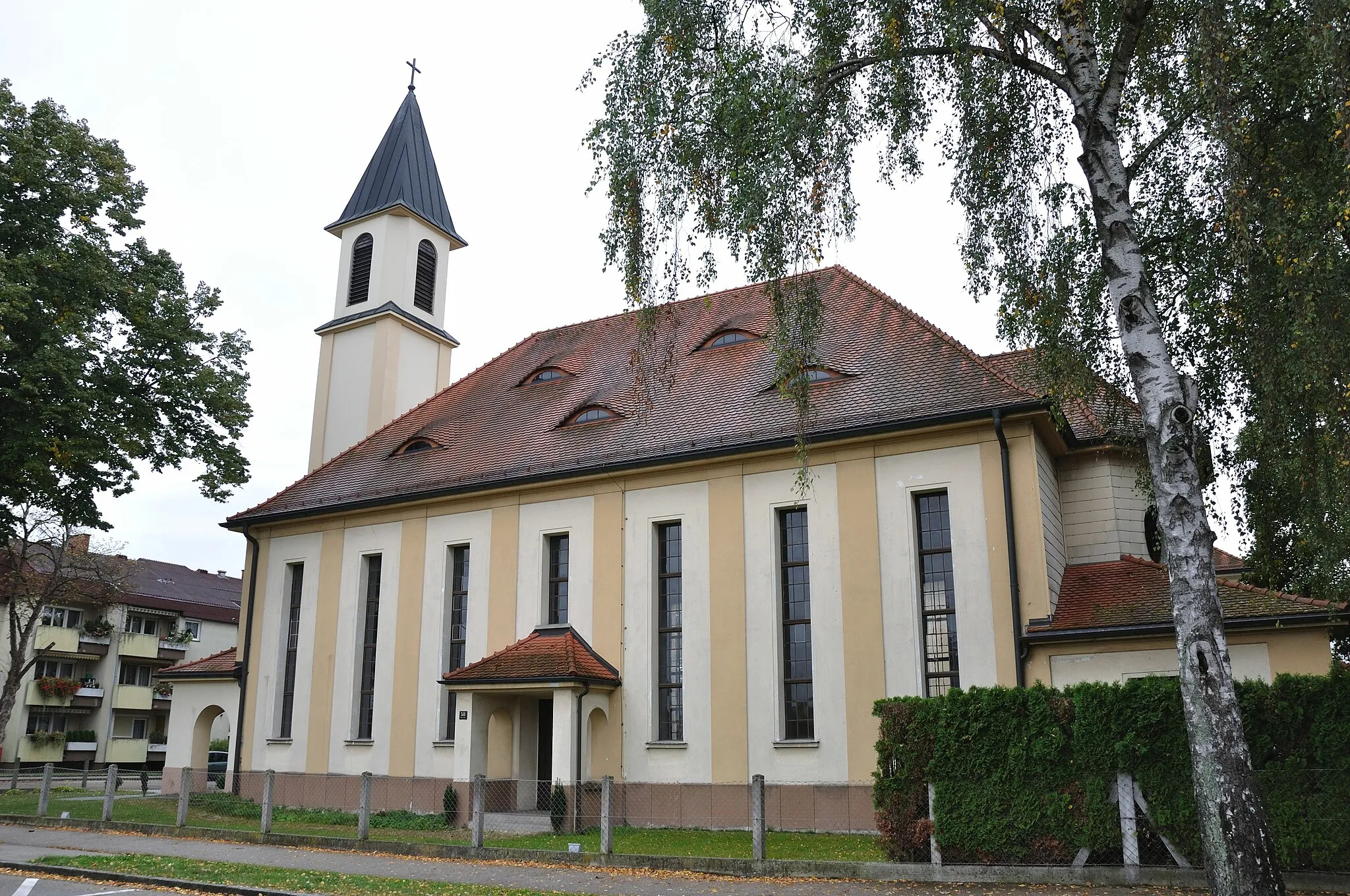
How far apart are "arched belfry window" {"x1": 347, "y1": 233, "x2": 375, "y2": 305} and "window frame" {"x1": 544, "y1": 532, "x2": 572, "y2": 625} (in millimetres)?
12266

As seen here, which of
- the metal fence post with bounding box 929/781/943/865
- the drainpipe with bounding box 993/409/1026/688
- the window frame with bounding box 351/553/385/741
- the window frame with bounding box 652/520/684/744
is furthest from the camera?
the window frame with bounding box 351/553/385/741

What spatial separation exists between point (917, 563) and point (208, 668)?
17806 millimetres

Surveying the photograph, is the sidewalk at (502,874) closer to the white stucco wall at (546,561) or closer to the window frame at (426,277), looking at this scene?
the white stucco wall at (546,561)

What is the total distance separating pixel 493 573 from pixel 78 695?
3475cm

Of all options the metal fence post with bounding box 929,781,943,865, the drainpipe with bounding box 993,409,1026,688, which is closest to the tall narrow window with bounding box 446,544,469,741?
the drainpipe with bounding box 993,409,1026,688

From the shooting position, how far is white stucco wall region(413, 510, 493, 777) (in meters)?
21.2

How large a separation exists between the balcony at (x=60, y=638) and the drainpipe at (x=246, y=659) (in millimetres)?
25352

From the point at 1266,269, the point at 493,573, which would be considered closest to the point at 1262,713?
the point at 1266,269

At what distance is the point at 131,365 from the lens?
22.8 metres

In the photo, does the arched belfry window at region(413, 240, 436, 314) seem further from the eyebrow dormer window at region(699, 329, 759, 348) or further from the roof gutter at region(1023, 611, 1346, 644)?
the roof gutter at region(1023, 611, 1346, 644)

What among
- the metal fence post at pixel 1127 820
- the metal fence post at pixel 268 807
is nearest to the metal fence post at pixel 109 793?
the metal fence post at pixel 268 807

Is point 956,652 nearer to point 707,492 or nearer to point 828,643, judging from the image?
point 828,643

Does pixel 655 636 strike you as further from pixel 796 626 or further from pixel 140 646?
pixel 140 646

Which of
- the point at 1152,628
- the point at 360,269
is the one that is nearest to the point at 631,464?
the point at 1152,628
